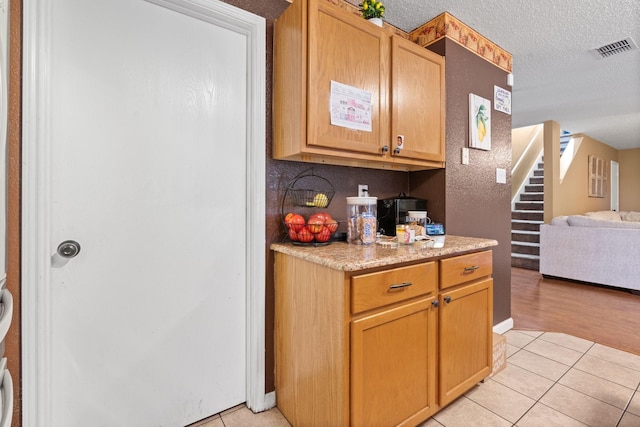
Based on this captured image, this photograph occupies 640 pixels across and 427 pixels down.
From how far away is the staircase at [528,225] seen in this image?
5.10 meters

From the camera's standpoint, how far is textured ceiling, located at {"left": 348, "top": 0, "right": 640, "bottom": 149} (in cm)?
206

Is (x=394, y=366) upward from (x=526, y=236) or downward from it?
downward

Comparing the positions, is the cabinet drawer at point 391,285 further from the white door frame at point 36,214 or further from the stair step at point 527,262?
the stair step at point 527,262

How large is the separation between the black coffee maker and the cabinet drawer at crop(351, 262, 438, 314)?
1.78 ft

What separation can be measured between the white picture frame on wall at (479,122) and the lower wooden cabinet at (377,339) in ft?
3.43

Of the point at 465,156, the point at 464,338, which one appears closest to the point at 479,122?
the point at 465,156

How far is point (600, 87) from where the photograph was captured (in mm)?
3582

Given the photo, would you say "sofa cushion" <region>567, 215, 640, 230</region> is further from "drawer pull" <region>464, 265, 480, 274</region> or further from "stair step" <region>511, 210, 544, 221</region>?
"drawer pull" <region>464, 265, 480, 274</region>

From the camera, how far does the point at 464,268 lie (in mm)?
1609

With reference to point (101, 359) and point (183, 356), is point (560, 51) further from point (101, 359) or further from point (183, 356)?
point (101, 359)

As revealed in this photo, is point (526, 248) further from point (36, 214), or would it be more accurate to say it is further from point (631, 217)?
point (36, 214)

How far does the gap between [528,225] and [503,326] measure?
3798 millimetres

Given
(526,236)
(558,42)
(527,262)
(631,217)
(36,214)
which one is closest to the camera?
(36,214)

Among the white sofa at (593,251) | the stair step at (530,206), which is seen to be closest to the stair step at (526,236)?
the stair step at (530,206)
